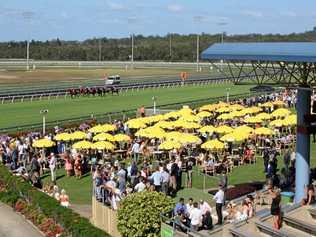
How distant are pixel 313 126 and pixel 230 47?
3.59 m

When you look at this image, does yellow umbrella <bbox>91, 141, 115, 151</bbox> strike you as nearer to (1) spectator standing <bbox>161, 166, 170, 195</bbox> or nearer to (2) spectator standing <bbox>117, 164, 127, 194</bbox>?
(2) spectator standing <bbox>117, 164, 127, 194</bbox>

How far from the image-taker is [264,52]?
749 inches

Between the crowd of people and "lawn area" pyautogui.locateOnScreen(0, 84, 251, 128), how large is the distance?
32.8ft

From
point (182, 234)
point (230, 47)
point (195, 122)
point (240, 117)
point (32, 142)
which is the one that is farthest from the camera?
point (240, 117)

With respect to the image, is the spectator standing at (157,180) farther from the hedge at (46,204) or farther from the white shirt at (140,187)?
the hedge at (46,204)

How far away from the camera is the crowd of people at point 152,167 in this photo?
709 inches

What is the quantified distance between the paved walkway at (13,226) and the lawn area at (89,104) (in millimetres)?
19917

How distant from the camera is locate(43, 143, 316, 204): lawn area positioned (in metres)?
23.8

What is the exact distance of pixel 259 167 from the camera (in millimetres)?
29047

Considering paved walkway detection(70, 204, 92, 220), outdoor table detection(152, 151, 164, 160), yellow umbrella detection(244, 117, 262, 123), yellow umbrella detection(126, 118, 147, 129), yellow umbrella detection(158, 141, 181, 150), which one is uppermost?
yellow umbrella detection(244, 117, 262, 123)

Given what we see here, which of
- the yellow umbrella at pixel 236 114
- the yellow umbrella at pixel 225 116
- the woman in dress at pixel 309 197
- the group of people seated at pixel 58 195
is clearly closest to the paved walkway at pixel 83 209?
the group of people seated at pixel 58 195

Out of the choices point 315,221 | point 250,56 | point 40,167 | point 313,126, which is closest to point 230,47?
point 250,56

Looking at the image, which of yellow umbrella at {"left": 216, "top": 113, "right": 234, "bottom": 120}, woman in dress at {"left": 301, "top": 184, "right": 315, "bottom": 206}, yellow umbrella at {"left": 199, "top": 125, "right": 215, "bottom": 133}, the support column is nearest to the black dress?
woman in dress at {"left": 301, "top": 184, "right": 315, "bottom": 206}

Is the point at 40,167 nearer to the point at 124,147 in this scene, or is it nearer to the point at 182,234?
the point at 124,147
